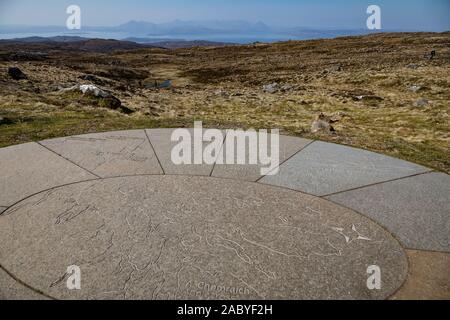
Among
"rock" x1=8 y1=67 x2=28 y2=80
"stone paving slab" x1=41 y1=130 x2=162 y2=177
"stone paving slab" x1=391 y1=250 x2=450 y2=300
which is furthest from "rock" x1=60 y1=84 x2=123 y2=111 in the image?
"stone paving slab" x1=391 y1=250 x2=450 y2=300

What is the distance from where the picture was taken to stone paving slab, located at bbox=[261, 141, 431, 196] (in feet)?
20.3

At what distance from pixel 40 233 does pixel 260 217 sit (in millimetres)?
2662

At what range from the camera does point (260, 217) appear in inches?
200

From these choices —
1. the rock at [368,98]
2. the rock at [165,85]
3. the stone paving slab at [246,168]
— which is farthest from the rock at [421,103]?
the rock at [165,85]

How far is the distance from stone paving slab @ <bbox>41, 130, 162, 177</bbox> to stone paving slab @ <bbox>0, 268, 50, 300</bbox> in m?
2.87

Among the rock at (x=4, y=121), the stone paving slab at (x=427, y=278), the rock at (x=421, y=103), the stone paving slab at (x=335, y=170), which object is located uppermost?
the rock at (x=421, y=103)

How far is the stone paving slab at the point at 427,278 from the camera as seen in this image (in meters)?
3.61

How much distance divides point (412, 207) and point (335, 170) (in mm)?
1647

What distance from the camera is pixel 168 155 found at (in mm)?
7371

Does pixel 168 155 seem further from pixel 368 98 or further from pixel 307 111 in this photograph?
pixel 368 98

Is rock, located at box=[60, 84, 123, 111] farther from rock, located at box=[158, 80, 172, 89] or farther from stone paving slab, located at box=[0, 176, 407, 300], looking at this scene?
rock, located at box=[158, 80, 172, 89]

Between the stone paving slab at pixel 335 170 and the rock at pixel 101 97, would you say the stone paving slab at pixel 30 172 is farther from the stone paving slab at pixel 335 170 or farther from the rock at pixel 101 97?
the rock at pixel 101 97

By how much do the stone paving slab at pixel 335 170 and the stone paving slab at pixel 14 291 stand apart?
12.4 ft
